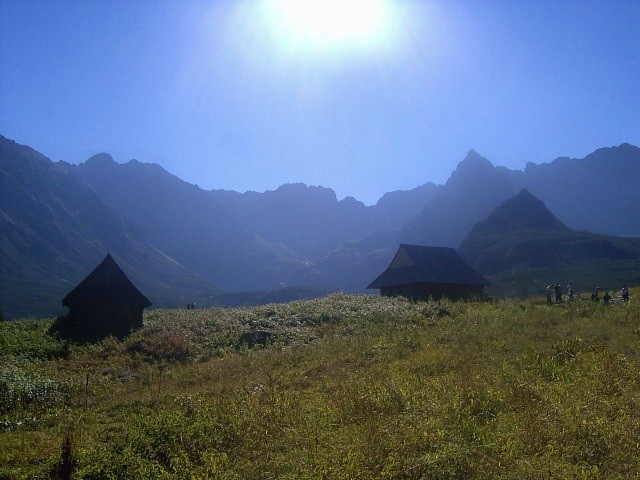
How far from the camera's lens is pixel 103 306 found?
1316 inches

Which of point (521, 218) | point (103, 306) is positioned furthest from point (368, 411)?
point (521, 218)

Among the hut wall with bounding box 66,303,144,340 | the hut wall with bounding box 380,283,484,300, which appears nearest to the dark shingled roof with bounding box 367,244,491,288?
the hut wall with bounding box 380,283,484,300

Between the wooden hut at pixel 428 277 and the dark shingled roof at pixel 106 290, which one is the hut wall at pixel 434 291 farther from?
the dark shingled roof at pixel 106 290

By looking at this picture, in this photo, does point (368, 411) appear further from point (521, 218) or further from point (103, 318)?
point (521, 218)

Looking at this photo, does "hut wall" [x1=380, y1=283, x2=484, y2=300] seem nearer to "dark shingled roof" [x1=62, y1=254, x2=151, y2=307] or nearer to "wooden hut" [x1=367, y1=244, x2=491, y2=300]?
"wooden hut" [x1=367, y1=244, x2=491, y2=300]

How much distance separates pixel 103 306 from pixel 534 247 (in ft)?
351

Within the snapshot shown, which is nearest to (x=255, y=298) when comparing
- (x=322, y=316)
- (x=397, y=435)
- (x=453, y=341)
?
(x=322, y=316)

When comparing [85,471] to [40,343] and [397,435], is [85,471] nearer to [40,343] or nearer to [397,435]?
[397,435]

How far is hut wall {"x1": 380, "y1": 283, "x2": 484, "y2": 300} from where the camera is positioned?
4528cm

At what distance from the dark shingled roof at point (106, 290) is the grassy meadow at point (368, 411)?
11903 mm

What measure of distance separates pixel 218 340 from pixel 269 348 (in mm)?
3895

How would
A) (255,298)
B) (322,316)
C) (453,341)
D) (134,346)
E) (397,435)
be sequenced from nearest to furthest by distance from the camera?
(397,435) < (453,341) < (134,346) < (322,316) < (255,298)

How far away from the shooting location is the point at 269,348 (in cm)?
2320

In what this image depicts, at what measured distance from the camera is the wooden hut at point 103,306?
104ft
